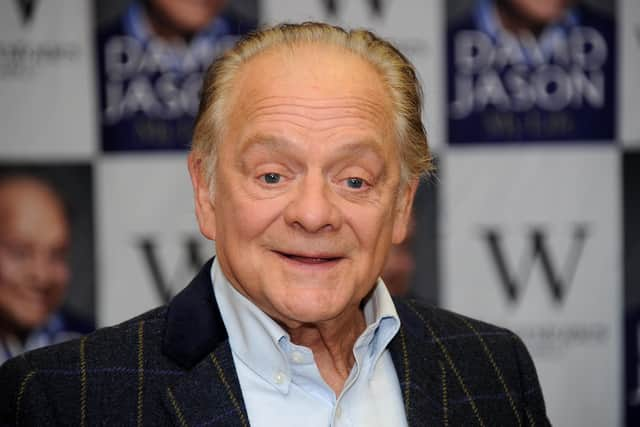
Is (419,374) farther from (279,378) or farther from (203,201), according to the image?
(203,201)

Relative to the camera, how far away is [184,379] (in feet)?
4.20

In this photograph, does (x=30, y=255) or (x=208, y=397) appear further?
(x=30, y=255)

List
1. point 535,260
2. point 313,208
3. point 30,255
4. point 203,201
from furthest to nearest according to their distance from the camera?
1. point 535,260
2. point 30,255
3. point 203,201
4. point 313,208

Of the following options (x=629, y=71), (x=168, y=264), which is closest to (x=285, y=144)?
(x=168, y=264)

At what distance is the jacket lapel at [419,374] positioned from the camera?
4.51 ft

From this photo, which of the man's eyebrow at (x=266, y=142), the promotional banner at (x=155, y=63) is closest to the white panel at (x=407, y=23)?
the promotional banner at (x=155, y=63)

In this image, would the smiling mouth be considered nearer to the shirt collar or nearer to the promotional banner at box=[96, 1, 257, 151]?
the shirt collar

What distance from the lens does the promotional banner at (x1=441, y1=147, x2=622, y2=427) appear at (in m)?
2.67

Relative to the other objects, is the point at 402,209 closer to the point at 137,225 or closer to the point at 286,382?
the point at 286,382

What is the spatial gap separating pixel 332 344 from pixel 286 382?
16 centimetres

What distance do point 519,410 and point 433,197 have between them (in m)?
1.24

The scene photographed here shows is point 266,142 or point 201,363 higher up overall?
point 266,142

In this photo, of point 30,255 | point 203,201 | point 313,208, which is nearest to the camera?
point 313,208

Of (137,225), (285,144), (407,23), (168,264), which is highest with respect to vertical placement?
(407,23)
